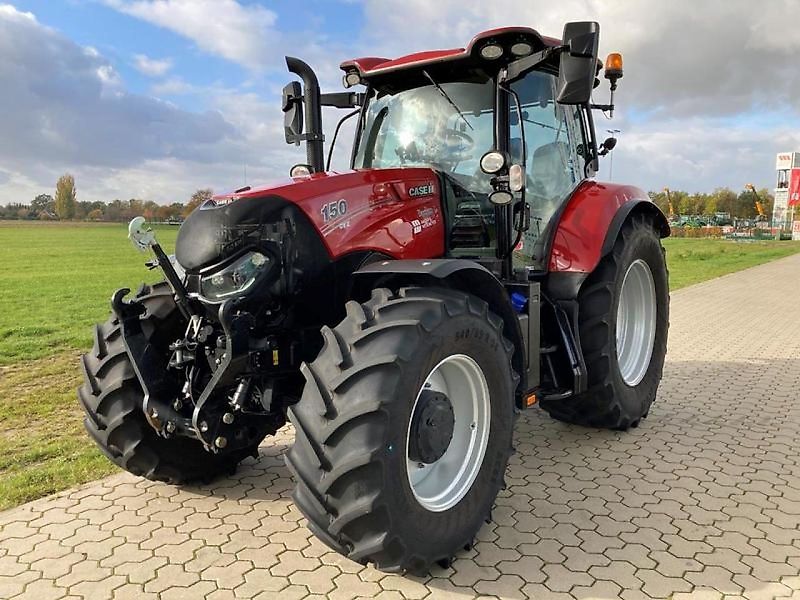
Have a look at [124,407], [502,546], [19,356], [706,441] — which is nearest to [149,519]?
[124,407]

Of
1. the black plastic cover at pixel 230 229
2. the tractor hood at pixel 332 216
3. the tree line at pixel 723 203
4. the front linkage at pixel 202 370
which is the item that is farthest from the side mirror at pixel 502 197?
the tree line at pixel 723 203

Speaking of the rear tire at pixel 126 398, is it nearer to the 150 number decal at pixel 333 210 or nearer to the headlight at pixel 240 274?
the headlight at pixel 240 274

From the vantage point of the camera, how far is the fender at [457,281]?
10.5 ft

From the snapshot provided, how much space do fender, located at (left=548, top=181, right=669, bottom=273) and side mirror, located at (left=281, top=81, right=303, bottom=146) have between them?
1896 mm

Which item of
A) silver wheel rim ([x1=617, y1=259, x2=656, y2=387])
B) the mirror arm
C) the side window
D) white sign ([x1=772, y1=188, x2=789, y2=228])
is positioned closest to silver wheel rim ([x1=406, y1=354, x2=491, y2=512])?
the side window

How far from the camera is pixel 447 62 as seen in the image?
161 inches

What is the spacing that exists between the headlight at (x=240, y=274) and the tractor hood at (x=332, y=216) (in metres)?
0.06

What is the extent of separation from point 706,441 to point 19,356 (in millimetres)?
8075

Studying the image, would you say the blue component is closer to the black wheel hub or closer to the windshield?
the windshield

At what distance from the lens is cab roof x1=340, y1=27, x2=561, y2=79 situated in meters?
3.83

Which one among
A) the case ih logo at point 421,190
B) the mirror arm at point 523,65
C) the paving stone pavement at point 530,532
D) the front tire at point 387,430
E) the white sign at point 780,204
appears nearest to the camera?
the front tire at point 387,430

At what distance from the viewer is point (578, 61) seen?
337 cm

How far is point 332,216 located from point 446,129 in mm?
1256

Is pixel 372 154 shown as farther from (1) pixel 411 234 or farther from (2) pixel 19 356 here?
(2) pixel 19 356
